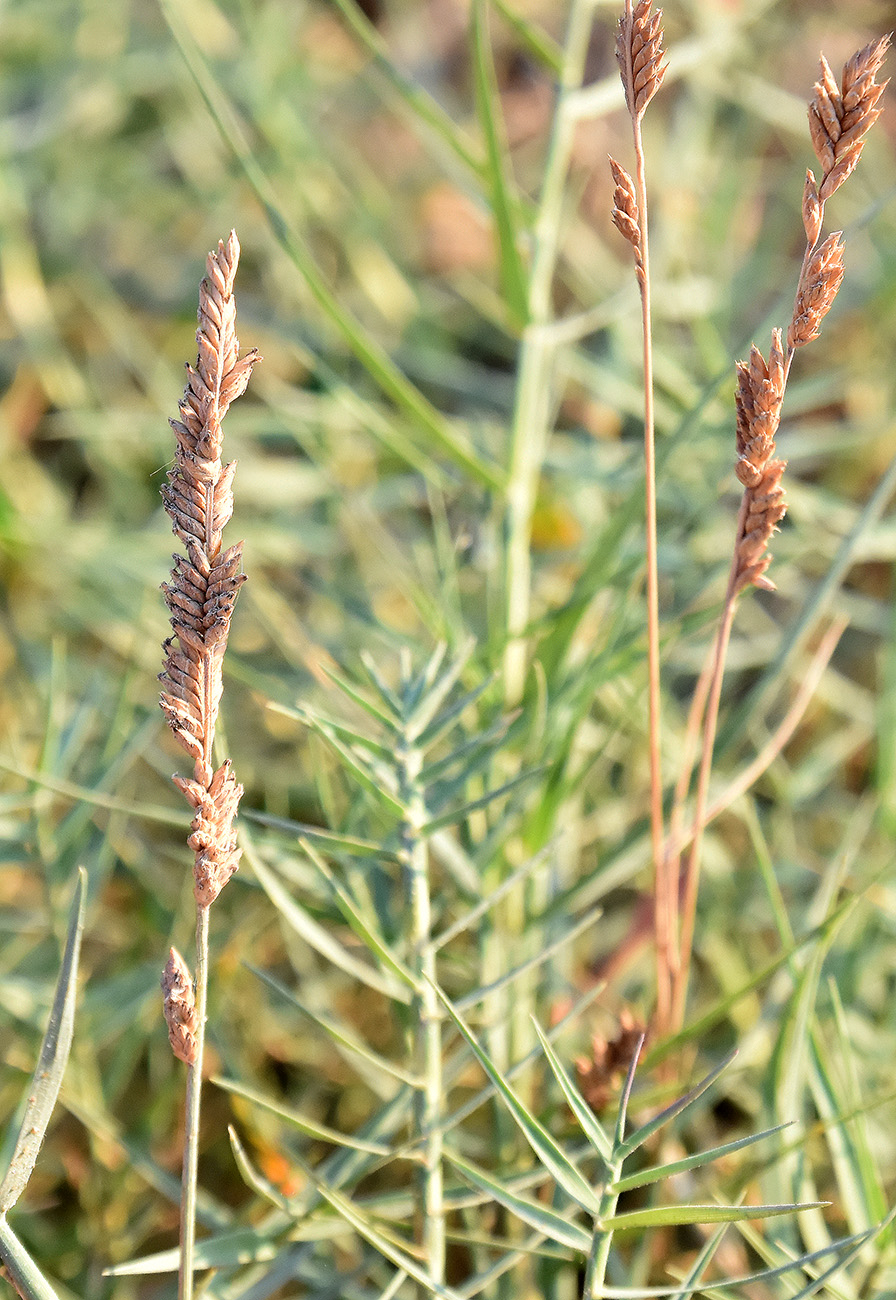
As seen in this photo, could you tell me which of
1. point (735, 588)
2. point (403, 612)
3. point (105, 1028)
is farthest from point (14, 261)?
point (735, 588)

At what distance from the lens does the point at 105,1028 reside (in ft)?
1.60

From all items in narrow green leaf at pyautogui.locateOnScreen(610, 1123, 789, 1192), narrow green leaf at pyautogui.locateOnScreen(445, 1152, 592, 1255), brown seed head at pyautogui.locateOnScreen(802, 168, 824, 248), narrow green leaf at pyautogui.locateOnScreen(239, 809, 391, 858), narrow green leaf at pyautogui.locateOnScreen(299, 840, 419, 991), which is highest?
brown seed head at pyautogui.locateOnScreen(802, 168, 824, 248)

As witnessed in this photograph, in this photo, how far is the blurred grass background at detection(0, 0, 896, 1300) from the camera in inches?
19.5

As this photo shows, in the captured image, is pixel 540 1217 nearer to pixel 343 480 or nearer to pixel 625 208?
pixel 625 208

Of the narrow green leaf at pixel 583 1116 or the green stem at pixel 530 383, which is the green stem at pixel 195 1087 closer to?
the narrow green leaf at pixel 583 1116

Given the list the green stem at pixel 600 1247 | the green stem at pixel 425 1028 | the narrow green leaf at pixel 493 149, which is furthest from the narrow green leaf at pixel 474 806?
the narrow green leaf at pixel 493 149

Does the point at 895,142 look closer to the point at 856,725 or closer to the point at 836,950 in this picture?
the point at 856,725

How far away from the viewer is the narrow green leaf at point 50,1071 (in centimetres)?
27

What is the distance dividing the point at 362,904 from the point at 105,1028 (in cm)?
14

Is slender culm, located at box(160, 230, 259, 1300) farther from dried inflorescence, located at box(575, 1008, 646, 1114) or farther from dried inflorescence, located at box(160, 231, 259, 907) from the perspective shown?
dried inflorescence, located at box(575, 1008, 646, 1114)

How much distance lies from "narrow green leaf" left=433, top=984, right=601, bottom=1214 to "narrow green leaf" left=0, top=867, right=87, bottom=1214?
0.28 ft

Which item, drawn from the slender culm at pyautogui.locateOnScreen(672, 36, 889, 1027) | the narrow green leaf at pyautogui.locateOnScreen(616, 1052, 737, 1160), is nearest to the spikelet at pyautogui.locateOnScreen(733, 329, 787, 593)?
the slender culm at pyautogui.locateOnScreen(672, 36, 889, 1027)

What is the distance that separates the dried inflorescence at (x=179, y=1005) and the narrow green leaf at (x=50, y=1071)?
31mm

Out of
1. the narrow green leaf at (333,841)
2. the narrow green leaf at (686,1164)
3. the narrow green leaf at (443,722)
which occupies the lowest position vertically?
the narrow green leaf at (686,1164)
